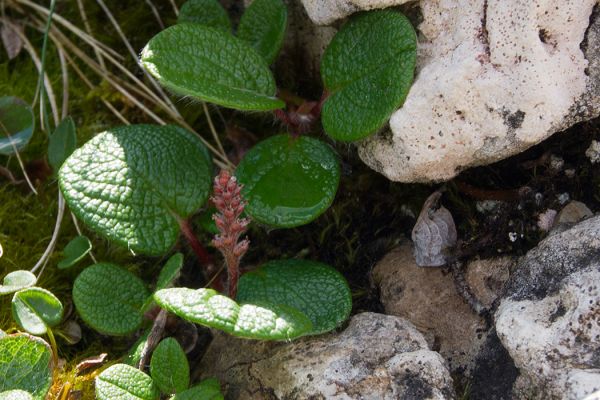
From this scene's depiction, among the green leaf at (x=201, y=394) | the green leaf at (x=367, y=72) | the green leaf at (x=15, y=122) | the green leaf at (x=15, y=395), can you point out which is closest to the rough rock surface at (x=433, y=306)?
the green leaf at (x=367, y=72)

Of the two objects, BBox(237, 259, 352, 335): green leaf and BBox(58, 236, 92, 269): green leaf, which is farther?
BBox(58, 236, 92, 269): green leaf

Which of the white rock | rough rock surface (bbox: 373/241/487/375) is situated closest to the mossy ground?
rough rock surface (bbox: 373/241/487/375)

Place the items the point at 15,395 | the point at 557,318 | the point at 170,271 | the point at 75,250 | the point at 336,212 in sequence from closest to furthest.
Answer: the point at 557,318 → the point at 15,395 → the point at 170,271 → the point at 75,250 → the point at 336,212

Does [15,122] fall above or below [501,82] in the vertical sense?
below

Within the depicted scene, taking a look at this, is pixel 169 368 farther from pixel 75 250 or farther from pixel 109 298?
pixel 75 250

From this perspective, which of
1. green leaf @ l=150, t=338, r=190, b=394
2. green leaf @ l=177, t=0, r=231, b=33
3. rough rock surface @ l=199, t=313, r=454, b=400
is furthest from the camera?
green leaf @ l=177, t=0, r=231, b=33

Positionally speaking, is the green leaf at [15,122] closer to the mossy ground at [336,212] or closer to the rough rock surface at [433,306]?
the mossy ground at [336,212]

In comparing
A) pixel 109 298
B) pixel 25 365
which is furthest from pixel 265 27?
pixel 25 365

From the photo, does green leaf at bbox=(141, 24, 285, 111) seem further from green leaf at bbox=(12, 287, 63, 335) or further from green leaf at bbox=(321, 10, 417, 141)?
green leaf at bbox=(12, 287, 63, 335)
